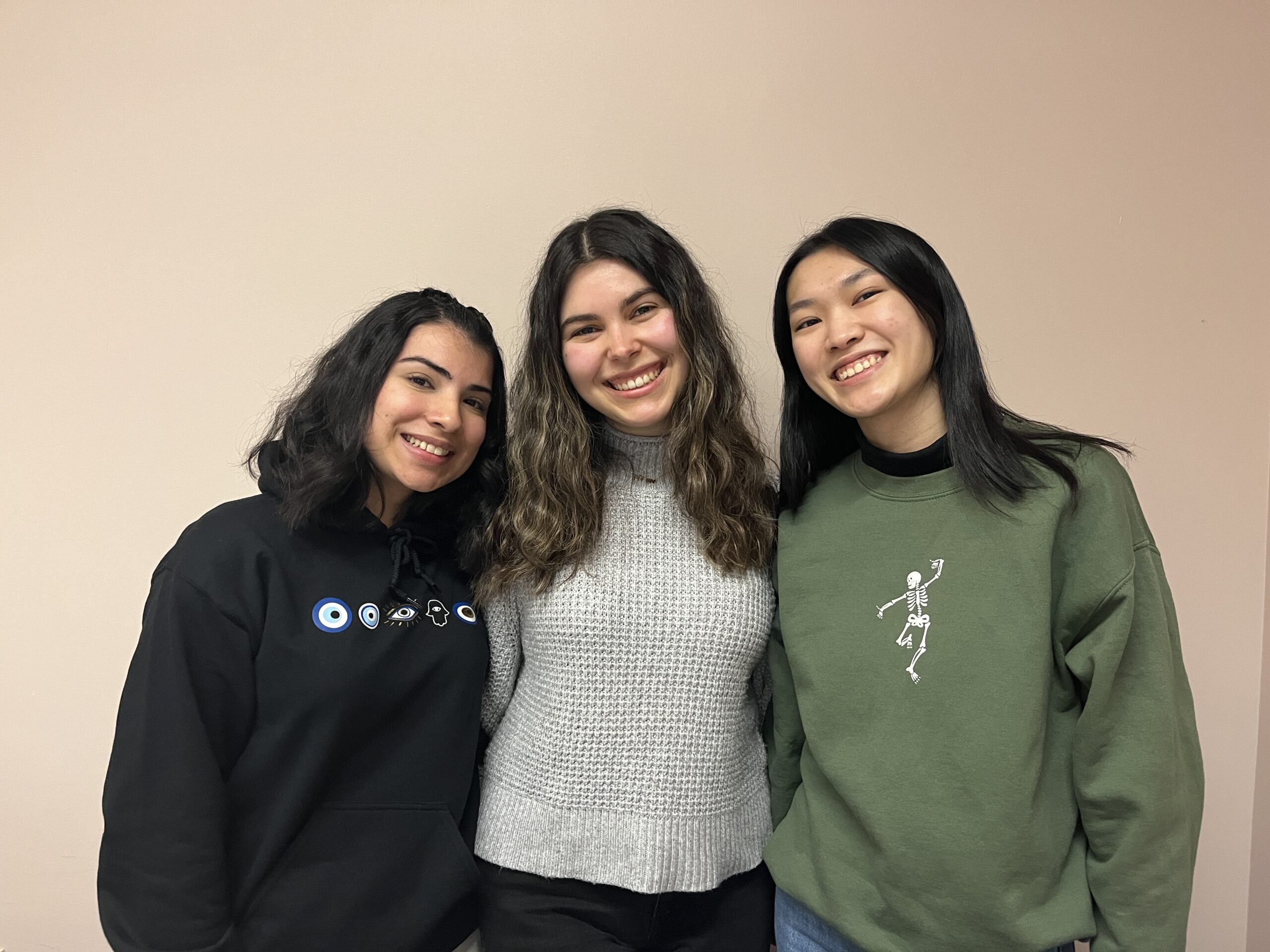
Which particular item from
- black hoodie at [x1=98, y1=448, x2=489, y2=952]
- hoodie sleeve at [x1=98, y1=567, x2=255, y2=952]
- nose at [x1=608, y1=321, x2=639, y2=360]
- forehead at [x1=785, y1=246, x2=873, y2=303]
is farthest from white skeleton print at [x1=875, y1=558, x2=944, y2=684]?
hoodie sleeve at [x1=98, y1=567, x2=255, y2=952]

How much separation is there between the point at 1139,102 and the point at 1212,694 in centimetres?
141

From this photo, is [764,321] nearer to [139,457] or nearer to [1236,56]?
[1236,56]

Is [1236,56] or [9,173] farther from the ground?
[1236,56]

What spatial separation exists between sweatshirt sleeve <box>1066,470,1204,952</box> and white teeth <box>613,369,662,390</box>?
76cm

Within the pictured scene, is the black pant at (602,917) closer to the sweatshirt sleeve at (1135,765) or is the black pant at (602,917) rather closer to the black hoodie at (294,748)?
the black hoodie at (294,748)

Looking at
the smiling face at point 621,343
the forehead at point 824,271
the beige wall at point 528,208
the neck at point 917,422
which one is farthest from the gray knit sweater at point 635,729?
the beige wall at point 528,208

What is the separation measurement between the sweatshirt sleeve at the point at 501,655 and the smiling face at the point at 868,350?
69 centimetres

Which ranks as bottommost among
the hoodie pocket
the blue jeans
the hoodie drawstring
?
the blue jeans

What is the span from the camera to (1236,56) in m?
1.74

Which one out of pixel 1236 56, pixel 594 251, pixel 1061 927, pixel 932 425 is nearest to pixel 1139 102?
pixel 1236 56

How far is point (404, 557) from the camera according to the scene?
4.36ft

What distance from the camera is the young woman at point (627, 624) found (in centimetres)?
127

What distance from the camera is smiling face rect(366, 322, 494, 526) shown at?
126 centimetres

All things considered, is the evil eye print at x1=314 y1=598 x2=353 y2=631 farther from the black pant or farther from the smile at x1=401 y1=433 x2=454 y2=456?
the black pant
